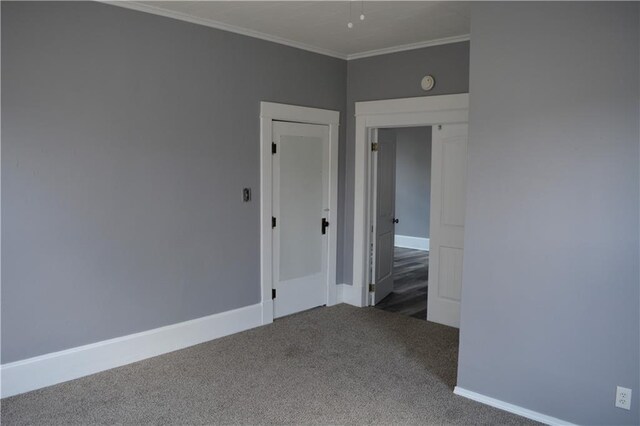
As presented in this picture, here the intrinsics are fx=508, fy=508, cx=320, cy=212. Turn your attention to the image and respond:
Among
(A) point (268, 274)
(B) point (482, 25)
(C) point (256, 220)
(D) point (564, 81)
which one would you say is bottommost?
(A) point (268, 274)

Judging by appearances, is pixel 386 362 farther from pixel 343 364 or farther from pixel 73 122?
pixel 73 122

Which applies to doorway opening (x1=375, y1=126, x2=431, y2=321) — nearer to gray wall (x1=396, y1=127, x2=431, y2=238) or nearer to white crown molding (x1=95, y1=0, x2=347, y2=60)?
gray wall (x1=396, y1=127, x2=431, y2=238)

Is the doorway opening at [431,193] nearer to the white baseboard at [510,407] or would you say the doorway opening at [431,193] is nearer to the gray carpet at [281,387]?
the gray carpet at [281,387]

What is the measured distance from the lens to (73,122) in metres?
3.43

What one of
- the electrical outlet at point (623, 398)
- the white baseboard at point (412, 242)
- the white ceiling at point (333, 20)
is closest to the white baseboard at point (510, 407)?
the electrical outlet at point (623, 398)

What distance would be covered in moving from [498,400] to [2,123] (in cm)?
355

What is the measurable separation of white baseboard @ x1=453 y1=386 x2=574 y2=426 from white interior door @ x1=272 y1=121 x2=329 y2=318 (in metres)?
2.06

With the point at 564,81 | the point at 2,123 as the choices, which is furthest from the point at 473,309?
the point at 2,123

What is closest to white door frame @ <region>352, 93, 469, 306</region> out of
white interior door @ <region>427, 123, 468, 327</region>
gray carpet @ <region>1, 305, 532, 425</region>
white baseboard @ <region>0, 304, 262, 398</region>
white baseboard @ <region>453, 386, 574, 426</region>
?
white interior door @ <region>427, 123, 468, 327</region>

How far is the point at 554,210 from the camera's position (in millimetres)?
2916

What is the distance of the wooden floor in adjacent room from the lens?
536cm

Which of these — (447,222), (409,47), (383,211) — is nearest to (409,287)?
(383,211)

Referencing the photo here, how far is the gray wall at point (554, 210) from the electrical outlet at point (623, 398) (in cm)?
3

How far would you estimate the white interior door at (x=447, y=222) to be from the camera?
183 inches
